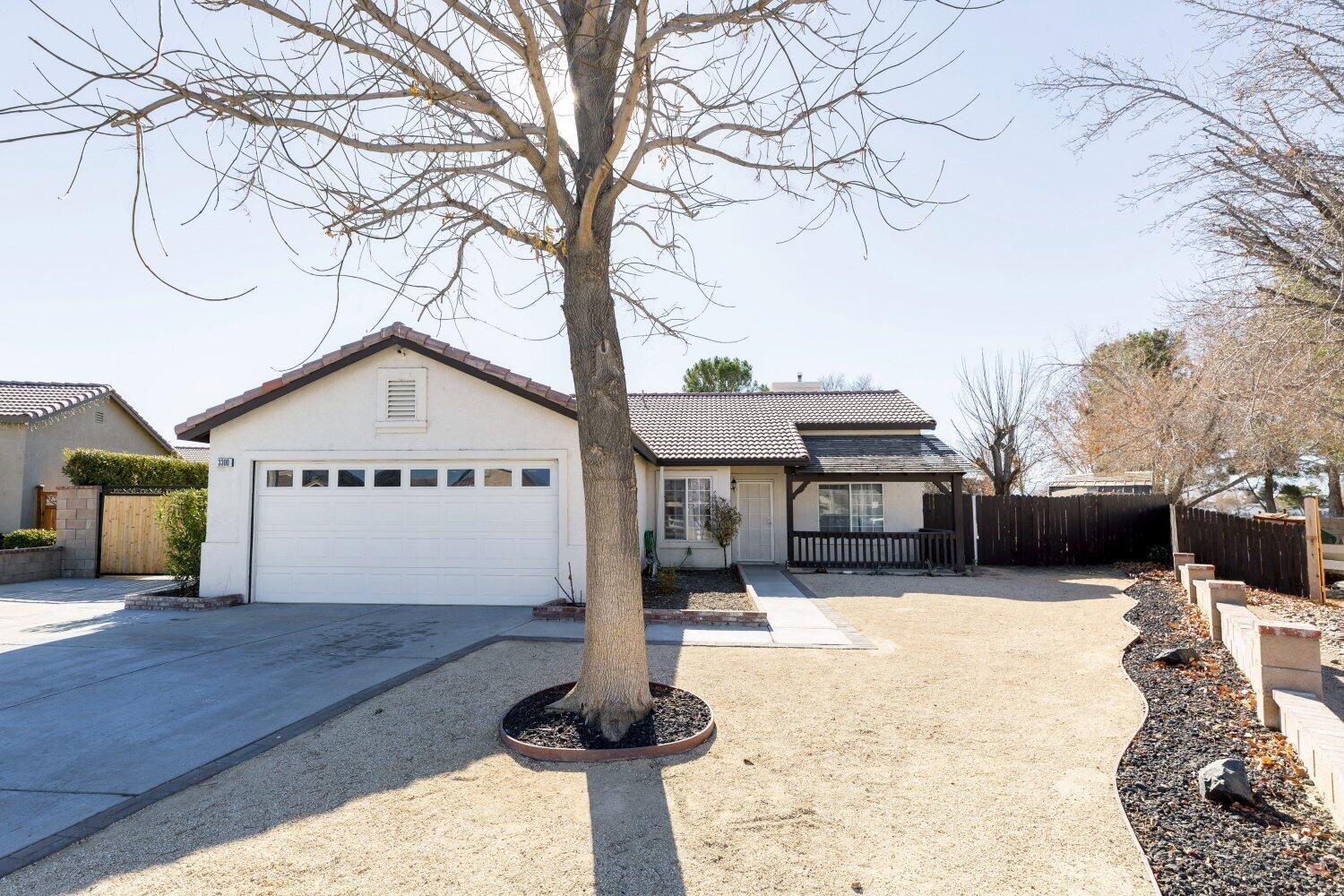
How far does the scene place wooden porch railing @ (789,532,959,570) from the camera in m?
15.9

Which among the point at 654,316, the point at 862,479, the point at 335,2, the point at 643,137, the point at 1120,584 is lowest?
the point at 1120,584

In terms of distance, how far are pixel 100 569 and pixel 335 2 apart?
610 inches

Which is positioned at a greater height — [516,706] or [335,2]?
[335,2]

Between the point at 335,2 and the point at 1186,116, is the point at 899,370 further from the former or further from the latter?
the point at 335,2

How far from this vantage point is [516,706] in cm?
528

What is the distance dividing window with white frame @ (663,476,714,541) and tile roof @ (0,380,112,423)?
16.5 meters

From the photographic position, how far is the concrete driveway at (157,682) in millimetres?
4039

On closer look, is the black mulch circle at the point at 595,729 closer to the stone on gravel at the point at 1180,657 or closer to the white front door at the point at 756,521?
the stone on gravel at the point at 1180,657

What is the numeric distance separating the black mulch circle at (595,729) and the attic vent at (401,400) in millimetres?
6690

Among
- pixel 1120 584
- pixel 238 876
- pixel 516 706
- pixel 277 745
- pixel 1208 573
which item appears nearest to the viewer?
pixel 238 876

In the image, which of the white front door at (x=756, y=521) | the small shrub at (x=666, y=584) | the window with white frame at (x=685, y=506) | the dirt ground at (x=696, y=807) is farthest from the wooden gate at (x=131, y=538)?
the white front door at (x=756, y=521)

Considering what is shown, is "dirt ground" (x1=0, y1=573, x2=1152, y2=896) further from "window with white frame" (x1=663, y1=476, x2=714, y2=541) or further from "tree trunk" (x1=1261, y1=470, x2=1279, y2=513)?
"tree trunk" (x1=1261, y1=470, x2=1279, y2=513)

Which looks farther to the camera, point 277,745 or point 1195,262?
point 1195,262

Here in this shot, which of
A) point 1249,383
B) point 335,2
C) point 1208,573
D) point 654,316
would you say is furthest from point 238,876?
point 1208,573
